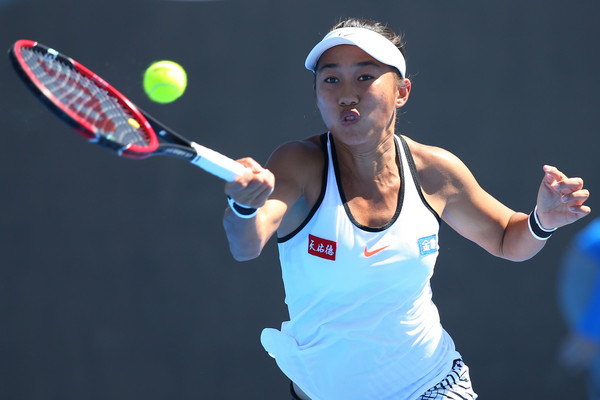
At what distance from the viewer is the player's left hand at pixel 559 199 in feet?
8.15

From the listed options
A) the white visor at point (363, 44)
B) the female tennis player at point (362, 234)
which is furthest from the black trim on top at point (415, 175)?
the white visor at point (363, 44)

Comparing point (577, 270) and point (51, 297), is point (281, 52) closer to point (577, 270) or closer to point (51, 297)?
point (51, 297)

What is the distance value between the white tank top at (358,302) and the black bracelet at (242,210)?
38cm

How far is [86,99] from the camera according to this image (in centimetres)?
213

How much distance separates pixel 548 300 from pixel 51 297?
256 centimetres

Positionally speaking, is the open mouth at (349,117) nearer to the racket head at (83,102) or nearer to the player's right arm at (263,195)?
the player's right arm at (263,195)

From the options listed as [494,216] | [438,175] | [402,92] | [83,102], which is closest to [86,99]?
[83,102]

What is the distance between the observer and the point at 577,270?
68.2 inches

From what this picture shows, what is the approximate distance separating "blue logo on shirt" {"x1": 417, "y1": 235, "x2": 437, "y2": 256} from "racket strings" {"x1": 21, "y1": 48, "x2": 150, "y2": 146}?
93 centimetres

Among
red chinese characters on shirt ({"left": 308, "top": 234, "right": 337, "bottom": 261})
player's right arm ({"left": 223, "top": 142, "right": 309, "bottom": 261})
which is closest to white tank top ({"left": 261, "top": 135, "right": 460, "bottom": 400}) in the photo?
red chinese characters on shirt ({"left": 308, "top": 234, "right": 337, "bottom": 261})

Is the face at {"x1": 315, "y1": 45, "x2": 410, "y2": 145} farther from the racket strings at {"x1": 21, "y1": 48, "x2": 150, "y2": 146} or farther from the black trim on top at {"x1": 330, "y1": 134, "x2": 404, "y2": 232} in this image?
the racket strings at {"x1": 21, "y1": 48, "x2": 150, "y2": 146}

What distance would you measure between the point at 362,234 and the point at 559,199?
660mm

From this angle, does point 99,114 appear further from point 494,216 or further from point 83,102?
point 494,216

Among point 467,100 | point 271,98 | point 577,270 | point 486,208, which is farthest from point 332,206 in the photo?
point 467,100
